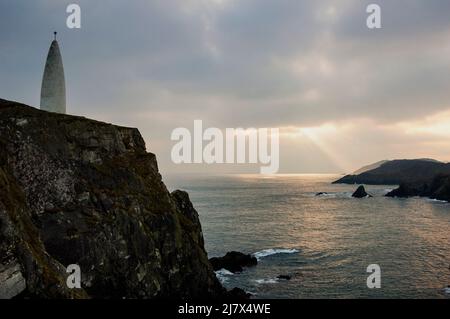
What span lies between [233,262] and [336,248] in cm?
2292

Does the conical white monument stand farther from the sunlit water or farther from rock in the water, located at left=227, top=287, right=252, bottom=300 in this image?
the sunlit water

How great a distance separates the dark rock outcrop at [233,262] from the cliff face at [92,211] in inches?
645

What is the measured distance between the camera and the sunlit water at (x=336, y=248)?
5056 cm

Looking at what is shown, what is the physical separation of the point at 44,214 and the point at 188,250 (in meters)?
16.5

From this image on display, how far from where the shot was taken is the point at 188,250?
1708 inches

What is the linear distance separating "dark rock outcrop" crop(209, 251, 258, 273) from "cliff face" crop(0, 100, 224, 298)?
16380mm

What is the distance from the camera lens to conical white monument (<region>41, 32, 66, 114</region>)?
140ft

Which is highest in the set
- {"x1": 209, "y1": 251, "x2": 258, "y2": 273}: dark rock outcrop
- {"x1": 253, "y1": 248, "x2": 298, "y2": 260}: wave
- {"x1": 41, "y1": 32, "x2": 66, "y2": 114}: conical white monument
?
{"x1": 41, "y1": 32, "x2": 66, "y2": 114}: conical white monument

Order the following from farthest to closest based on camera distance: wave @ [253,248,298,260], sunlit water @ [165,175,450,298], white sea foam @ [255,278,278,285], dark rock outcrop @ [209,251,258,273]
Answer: wave @ [253,248,298,260]
dark rock outcrop @ [209,251,258,273]
white sea foam @ [255,278,278,285]
sunlit water @ [165,175,450,298]

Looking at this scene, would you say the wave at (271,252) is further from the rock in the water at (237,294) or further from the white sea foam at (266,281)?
the rock in the water at (237,294)

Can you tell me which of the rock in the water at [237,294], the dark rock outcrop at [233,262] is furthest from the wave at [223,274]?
the rock in the water at [237,294]

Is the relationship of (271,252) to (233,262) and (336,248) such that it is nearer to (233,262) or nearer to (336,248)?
(233,262)

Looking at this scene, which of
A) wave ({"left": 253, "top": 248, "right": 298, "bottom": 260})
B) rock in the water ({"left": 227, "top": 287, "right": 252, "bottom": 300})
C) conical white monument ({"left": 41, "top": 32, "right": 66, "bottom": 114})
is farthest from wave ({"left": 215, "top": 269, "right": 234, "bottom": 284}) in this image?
conical white monument ({"left": 41, "top": 32, "right": 66, "bottom": 114})
